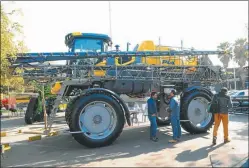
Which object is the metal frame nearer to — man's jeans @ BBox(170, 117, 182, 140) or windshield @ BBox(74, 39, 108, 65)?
windshield @ BBox(74, 39, 108, 65)

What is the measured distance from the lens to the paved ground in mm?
5949

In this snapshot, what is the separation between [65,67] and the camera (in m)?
8.03

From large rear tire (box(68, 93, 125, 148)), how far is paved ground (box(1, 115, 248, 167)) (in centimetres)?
28

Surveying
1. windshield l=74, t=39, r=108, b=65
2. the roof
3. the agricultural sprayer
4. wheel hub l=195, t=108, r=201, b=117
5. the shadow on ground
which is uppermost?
the roof

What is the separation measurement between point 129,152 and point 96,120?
4.51 feet

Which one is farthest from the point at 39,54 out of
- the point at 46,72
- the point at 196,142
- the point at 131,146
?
the point at 196,142

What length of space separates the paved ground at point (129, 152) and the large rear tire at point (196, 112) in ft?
1.24

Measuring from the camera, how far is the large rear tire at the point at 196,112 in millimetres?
8789

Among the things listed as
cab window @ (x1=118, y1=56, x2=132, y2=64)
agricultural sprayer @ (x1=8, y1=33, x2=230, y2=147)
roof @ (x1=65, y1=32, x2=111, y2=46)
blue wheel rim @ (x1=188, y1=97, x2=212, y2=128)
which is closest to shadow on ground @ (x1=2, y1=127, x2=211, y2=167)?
agricultural sprayer @ (x1=8, y1=33, x2=230, y2=147)

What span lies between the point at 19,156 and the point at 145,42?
18.0 ft

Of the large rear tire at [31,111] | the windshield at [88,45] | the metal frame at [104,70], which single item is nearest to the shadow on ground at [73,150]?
the metal frame at [104,70]

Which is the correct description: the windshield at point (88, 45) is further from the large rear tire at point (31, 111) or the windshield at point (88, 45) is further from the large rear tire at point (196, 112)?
the large rear tire at point (31, 111)

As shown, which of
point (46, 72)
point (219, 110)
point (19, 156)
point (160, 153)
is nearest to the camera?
point (160, 153)

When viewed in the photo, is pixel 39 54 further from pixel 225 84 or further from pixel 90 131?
pixel 225 84
